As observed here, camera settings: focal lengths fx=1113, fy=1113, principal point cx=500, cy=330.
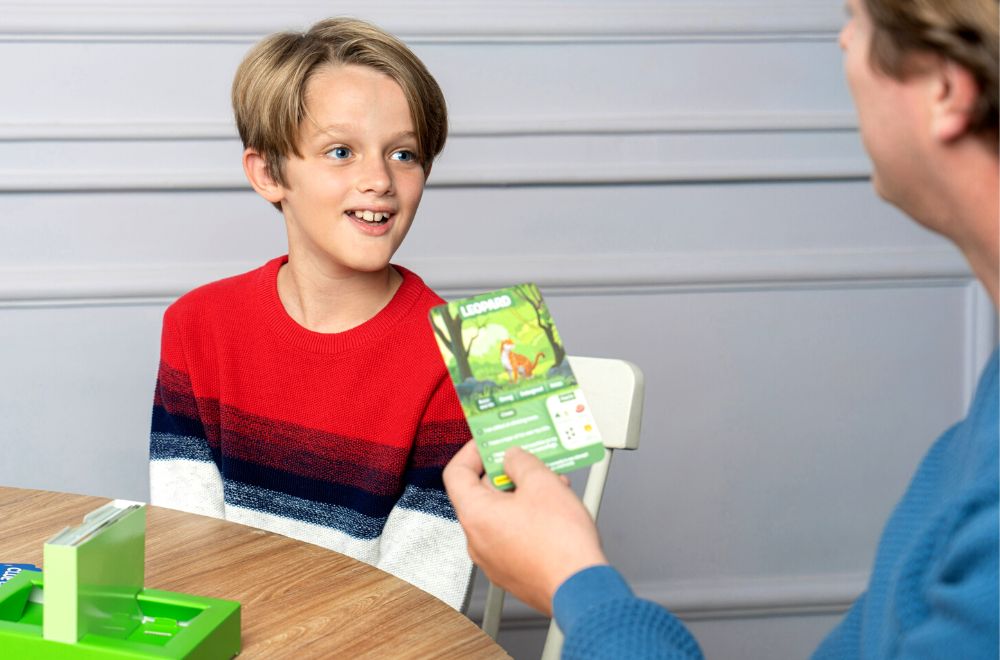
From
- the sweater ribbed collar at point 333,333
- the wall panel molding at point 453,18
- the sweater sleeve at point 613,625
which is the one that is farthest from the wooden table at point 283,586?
the wall panel molding at point 453,18

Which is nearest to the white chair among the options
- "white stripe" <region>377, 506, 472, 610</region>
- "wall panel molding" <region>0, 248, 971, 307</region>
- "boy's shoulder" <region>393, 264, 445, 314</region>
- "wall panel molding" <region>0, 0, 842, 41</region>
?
"white stripe" <region>377, 506, 472, 610</region>

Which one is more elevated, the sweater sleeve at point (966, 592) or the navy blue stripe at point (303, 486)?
the sweater sleeve at point (966, 592)

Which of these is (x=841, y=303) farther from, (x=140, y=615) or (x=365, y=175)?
(x=140, y=615)

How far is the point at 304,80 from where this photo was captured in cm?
151

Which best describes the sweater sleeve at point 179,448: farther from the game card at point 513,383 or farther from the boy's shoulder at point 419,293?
the game card at point 513,383

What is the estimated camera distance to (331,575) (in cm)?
102

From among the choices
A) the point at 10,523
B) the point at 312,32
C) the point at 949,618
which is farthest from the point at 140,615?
the point at 312,32

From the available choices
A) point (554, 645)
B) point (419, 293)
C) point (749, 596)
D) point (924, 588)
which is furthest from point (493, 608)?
point (749, 596)

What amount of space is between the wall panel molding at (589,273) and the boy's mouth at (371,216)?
621 millimetres

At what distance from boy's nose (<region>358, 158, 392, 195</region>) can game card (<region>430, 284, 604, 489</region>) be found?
0.58m

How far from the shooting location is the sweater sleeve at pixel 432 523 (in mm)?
1396

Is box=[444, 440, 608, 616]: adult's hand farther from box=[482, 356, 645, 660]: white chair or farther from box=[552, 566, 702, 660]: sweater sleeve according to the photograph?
box=[482, 356, 645, 660]: white chair

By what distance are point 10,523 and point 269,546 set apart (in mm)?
282

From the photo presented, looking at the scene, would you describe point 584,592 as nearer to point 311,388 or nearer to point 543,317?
point 543,317
